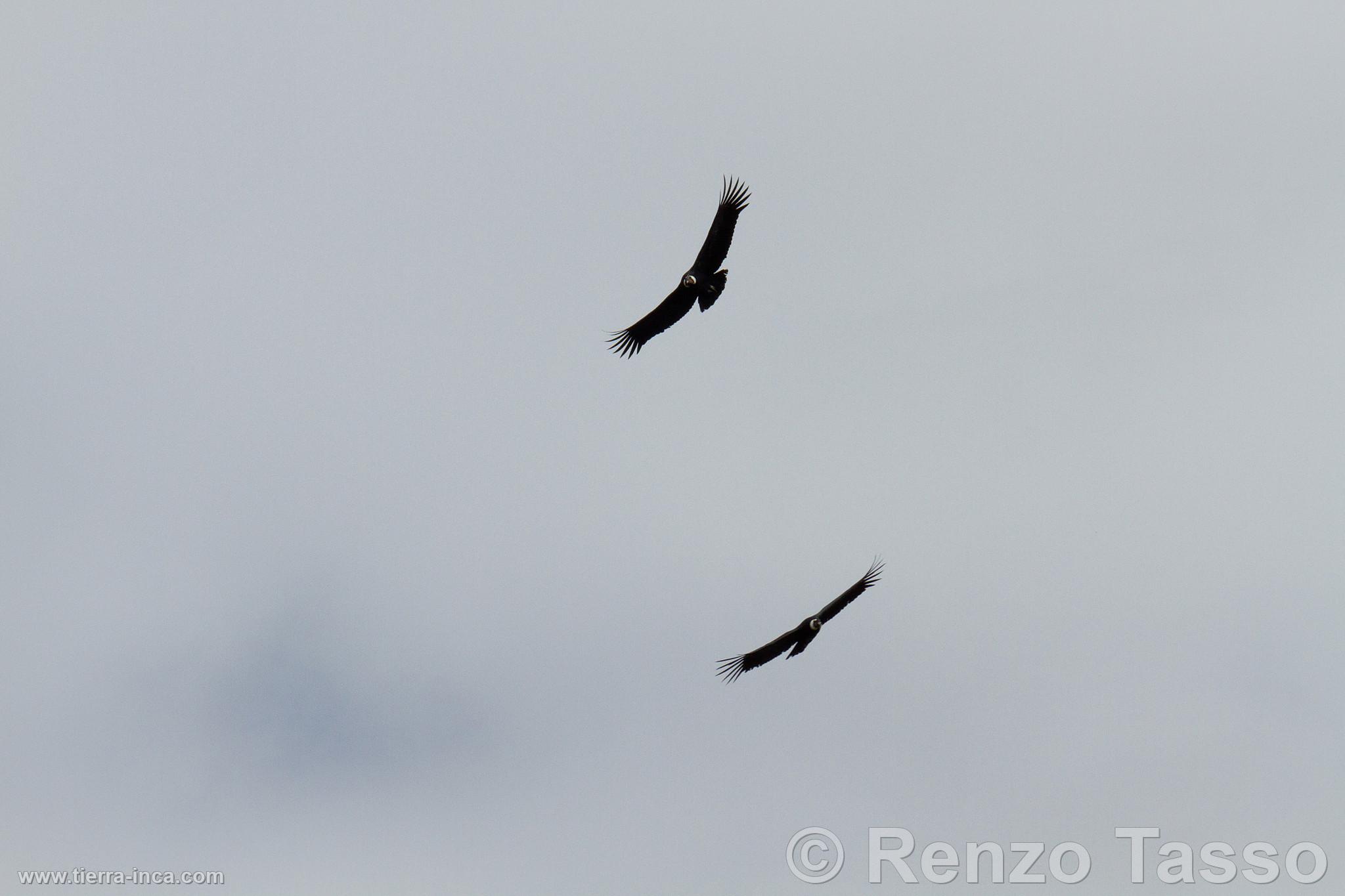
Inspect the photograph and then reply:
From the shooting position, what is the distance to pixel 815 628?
56.6m

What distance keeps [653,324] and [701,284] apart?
9.62 feet

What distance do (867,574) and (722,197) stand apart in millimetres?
15702

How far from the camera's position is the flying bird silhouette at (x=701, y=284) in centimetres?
4894

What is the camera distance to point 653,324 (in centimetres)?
5288

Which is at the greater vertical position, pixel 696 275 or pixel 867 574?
pixel 696 275

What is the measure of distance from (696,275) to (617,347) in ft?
13.9

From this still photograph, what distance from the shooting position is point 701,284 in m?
50.7

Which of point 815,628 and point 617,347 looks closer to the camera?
point 617,347

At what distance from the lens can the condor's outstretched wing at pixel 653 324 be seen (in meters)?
52.0

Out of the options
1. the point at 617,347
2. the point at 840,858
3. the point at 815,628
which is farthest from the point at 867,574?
the point at 840,858

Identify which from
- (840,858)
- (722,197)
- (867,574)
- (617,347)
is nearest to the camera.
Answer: (722,197)

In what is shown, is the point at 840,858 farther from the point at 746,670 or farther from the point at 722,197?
the point at 722,197

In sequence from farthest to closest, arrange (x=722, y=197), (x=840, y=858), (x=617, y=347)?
1. (x=840, y=858)
2. (x=617, y=347)
3. (x=722, y=197)

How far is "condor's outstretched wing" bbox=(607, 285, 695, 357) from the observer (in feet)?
171
